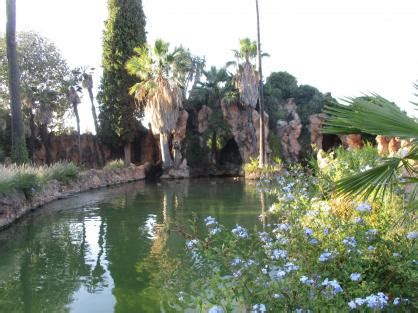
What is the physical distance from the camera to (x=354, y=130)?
132 inches

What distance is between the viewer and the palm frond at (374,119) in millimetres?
2949

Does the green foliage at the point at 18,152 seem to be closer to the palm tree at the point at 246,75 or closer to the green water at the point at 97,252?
the green water at the point at 97,252

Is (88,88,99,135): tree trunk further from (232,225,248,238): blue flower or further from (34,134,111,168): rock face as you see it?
(232,225,248,238): blue flower

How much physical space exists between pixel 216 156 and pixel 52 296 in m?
25.9

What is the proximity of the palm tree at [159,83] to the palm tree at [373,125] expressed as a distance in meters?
24.8

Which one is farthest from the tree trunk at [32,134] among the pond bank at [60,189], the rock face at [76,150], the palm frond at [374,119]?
the palm frond at [374,119]

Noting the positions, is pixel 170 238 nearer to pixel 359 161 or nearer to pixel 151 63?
pixel 359 161

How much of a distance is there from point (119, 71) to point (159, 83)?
159 inches

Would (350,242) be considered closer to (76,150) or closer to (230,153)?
(230,153)

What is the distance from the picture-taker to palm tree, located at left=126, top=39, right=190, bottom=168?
2759cm

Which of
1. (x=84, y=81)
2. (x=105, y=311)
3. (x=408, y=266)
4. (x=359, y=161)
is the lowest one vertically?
(x=105, y=311)

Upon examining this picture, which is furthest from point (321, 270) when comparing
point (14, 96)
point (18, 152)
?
point (14, 96)

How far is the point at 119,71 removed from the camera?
30.5m

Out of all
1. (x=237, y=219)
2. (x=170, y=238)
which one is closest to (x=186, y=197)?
(x=237, y=219)
